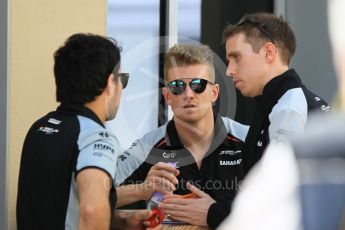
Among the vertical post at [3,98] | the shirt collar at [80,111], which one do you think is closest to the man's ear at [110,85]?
the shirt collar at [80,111]

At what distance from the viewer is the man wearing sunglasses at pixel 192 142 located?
4133 millimetres

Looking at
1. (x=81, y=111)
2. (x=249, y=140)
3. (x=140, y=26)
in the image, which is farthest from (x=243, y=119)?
(x=81, y=111)

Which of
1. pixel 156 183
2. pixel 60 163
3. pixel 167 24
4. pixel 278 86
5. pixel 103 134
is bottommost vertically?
pixel 156 183

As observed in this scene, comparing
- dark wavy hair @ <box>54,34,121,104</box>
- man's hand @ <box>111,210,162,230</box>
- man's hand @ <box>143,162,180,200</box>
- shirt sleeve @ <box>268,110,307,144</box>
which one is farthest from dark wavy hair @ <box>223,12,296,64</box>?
man's hand @ <box>111,210,162,230</box>

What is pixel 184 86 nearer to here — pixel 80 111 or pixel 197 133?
pixel 197 133

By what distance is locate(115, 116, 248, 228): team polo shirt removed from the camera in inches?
162

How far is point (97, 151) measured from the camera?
2922mm

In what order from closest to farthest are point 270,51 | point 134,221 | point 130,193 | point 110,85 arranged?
point 110,85 → point 134,221 → point 270,51 → point 130,193

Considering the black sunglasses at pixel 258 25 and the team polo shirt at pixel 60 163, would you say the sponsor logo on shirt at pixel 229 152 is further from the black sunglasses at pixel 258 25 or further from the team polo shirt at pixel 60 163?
the team polo shirt at pixel 60 163

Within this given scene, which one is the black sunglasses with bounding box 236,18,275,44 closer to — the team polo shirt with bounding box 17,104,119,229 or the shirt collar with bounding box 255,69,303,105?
the shirt collar with bounding box 255,69,303,105

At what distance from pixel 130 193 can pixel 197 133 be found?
530mm

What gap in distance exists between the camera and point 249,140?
361 cm

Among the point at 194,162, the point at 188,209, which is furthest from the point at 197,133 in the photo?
the point at 188,209

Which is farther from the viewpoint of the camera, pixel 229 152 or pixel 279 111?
pixel 229 152
